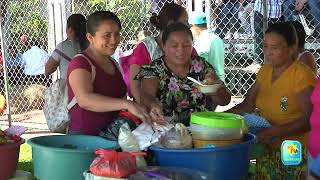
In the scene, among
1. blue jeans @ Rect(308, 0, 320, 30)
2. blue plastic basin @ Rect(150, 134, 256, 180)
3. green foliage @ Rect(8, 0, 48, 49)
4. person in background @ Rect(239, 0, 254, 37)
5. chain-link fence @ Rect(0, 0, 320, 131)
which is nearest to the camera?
blue plastic basin @ Rect(150, 134, 256, 180)

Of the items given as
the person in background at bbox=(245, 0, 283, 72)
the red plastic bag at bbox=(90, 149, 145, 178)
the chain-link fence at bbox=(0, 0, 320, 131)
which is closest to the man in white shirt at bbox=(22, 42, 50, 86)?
the chain-link fence at bbox=(0, 0, 320, 131)

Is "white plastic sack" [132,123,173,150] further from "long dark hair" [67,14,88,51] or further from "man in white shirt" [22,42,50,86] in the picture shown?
"man in white shirt" [22,42,50,86]

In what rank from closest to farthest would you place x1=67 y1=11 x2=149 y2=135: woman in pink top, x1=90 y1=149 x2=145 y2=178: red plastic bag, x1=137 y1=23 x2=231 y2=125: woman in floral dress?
x1=90 y1=149 x2=145 y2=178: red plastic bag → x1=67 y1=11 x2=149 y2=135: woman in pink top → x1=137 y1=23 x2=231 y2=125: woman in floral dress

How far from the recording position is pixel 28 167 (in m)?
5.88

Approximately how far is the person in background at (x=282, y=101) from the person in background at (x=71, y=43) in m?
2.36

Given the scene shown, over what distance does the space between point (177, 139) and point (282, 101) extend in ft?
3.59

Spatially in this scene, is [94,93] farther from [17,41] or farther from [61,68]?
[17,41]

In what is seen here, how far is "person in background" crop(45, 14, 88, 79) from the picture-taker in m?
5.41

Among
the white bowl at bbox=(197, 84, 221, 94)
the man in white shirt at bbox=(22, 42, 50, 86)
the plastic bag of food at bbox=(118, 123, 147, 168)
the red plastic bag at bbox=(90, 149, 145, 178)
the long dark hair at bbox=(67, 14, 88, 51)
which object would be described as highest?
the long dark hair at bbox=(67, 14, 88, 51)

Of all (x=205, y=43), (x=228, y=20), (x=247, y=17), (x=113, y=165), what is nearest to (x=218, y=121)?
(x=113, y=165)

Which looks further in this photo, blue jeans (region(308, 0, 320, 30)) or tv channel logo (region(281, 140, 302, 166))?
blue jeans (region(308, 0, 320, 30))

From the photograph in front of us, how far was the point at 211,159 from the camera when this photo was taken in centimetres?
244

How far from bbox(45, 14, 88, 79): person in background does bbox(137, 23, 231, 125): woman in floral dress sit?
→ 6.76 feet

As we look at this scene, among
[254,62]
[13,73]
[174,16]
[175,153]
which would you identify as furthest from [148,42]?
[13,73]
